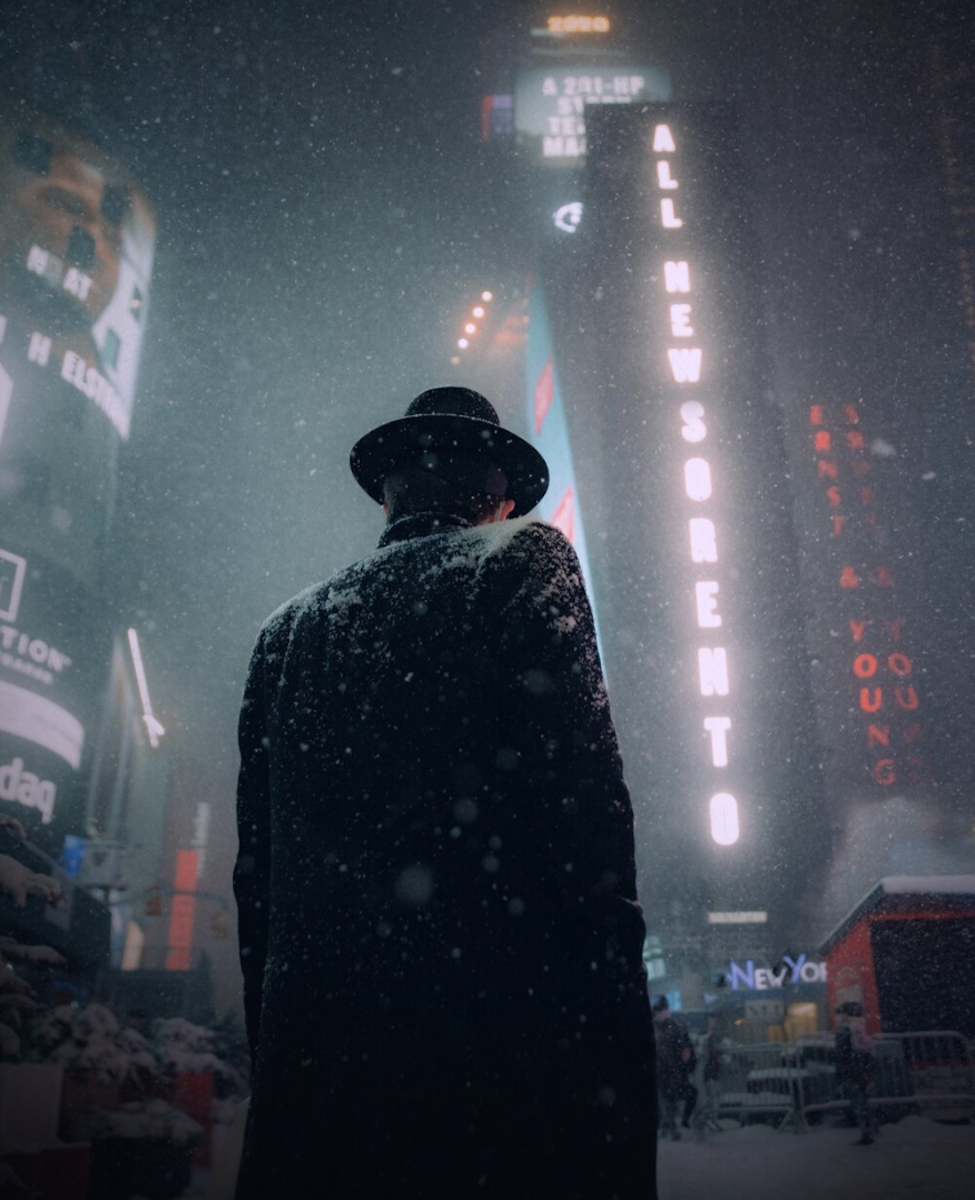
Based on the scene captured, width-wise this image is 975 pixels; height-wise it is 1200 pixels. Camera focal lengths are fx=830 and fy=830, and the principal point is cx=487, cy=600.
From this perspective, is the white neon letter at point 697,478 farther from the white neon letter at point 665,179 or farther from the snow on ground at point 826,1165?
the snow on ground at point 826,1165

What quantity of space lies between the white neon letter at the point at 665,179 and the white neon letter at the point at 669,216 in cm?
87

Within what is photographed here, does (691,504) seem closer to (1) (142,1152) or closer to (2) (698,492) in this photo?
(2) (698,492)

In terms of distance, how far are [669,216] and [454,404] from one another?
45.1 meters

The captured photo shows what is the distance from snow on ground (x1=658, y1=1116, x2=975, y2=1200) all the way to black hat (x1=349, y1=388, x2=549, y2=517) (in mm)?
7195

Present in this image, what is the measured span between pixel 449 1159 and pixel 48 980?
30334 mm

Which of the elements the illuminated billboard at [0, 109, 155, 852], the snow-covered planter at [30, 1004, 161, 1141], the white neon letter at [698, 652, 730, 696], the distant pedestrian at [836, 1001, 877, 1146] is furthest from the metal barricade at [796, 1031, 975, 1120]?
the illuminated billboard at [0, 109, 155, 852]

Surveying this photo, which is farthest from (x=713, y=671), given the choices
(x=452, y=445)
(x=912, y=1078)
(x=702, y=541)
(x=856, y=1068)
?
(x=452, y=445)

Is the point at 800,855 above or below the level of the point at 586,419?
below

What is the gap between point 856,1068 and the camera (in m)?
9.77

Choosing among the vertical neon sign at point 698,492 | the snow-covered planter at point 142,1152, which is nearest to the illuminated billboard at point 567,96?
the vertical neon sign at point 698,492

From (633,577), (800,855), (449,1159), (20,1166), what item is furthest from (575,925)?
(633,577)

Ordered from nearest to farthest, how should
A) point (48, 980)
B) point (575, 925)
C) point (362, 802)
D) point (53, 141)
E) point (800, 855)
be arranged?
1. point (575, 925)
2. point (362, 802)
3. point (48, 980)
4. point (800, 855)
5. point (53, 141)

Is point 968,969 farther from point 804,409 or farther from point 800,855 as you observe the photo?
point 804,409

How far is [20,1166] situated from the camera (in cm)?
573
